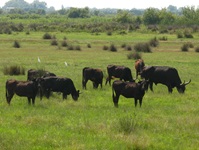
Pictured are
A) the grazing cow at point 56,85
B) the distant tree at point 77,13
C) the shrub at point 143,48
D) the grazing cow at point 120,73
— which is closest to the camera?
the grazing cow at point 56,85

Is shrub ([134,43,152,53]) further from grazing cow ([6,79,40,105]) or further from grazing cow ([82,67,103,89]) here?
grazing cow ([6,79,40,105])

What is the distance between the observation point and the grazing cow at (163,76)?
69.8 feet

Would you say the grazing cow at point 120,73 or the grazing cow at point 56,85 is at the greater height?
the grazing cow at point 56,85

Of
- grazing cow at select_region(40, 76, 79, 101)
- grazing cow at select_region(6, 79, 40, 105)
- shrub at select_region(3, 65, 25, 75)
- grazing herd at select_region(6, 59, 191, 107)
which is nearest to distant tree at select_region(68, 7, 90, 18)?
shrub at select_region(3, 65, 25, 75)

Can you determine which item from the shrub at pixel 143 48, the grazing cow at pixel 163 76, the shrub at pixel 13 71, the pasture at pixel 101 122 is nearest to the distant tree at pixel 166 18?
the shrub at pixel 143 48

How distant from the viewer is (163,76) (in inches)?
851

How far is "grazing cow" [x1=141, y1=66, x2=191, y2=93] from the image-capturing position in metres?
21.3

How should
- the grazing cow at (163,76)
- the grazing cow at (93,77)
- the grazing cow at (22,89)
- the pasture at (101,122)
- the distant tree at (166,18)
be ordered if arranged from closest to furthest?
the pasture at (101,122)
the grazing cow at (22,89)
the grazing cow at (163,76)
the grazing cow at (93,77)
the distant tree at (166,18)

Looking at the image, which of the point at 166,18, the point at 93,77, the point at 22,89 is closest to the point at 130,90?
the point at 22,89

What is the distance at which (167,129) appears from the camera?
1252cm

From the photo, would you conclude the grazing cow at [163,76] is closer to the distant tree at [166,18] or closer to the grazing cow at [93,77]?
the grazing cow at [93,77]

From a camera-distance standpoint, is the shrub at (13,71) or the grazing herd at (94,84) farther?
the shrub at (13,71)

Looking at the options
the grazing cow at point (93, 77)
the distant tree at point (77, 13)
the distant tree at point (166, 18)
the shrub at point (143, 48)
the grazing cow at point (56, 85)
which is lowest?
the distant tree at point (77, 13)

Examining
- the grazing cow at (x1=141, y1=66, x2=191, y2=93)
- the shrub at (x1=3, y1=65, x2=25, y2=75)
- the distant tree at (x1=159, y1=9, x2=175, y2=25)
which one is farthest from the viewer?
the distant tree at (x1=159, y1=9, x2=175, y2=25)
